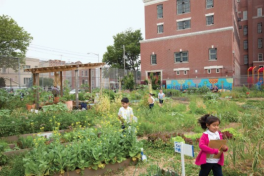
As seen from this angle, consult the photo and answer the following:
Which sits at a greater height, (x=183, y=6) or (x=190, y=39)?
(x=183, y=6)

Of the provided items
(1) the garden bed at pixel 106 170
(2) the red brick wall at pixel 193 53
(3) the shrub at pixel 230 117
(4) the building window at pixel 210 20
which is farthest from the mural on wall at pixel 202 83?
(1) the garden bed at pixel 106 170

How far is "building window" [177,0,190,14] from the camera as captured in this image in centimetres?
3369

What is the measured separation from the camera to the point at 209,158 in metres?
3.48

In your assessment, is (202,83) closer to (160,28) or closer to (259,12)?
(160,28)

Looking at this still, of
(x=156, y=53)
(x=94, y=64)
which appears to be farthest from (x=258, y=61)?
(x=94, y=64)

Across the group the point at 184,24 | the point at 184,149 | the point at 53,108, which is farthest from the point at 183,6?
the point at 184,149

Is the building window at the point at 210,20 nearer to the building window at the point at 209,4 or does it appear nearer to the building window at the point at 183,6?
the building window at the point at 209,4

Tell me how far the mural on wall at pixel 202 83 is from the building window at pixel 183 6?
38.9 feet

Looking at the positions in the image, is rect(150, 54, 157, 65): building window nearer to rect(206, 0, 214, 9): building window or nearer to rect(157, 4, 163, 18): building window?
rect(157, 4, 163, 18): building window

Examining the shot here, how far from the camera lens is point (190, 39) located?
32562 millimetres

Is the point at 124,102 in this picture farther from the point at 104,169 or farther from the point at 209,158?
the point at 209,158

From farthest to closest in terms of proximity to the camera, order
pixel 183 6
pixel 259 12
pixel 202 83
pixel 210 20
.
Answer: pixel 259 12 → pixel 183 6 → pixel 210 20 → pixel 202 83

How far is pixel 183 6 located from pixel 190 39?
19.9ft

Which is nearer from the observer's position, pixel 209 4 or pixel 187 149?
pixel 187 149
